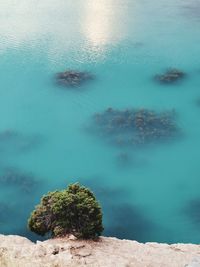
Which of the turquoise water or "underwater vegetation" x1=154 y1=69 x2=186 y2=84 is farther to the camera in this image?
"underwater vegetation" x1=154 y1=69 x2=186 y2=84

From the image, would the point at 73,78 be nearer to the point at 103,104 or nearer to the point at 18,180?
the point at 103,104

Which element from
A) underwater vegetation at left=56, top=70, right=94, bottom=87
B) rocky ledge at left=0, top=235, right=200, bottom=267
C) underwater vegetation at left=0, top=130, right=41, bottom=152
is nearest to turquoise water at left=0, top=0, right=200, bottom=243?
underwater vegetation at left=0, top=130, right=41, bottom=152

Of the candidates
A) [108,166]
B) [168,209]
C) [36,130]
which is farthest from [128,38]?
[168,209]

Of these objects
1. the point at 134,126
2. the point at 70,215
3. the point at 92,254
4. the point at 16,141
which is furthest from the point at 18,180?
the point at 92,254

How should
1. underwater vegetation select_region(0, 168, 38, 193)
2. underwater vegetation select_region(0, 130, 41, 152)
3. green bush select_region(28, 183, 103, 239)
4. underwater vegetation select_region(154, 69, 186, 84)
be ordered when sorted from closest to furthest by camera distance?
green bush select_region(28, 183, 103, 239) < underwater vegetation select_region(0, 168, 38, 193) < underwater vegetation select_region(0, 130, 41, 152) < underwater vegetation select_region(154, 69, 186, 84)

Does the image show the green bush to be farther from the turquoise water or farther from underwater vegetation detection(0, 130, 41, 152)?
underwater vegetation detection(0, 130, 41, 152)
